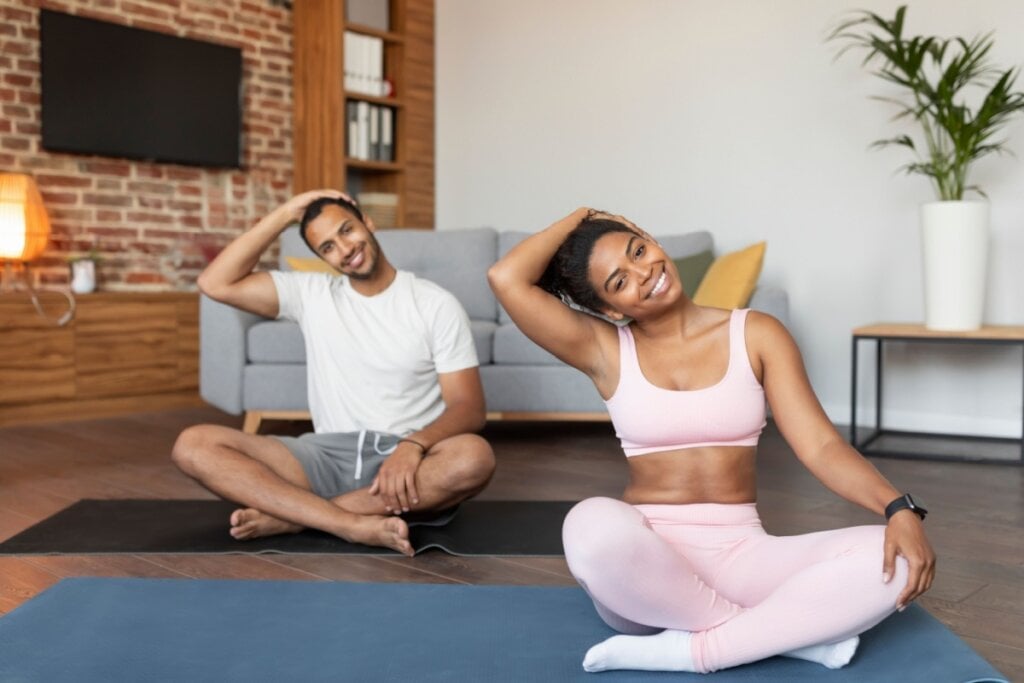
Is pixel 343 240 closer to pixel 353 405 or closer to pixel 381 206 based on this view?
pixel 353 405

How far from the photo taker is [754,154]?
4.62 metres

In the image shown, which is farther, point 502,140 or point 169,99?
point 502,140

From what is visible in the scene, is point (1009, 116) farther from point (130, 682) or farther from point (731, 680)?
point (130, 682)

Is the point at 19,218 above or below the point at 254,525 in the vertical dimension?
above

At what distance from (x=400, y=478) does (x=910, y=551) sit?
116 centimetres

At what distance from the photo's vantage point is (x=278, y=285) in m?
2.59

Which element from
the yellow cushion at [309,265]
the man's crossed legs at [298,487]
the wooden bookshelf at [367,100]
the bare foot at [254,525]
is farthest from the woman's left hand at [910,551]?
the wooden bookshelf at [367,100]

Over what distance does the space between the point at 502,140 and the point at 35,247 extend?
7.95ft

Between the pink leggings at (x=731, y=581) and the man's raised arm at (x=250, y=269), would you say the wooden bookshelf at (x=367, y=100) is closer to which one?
the man's raised arm at (x=250, y=269)

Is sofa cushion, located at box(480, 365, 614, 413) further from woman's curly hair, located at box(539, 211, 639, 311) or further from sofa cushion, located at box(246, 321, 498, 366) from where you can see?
woman's curly hair, located at box(539, 211, 639, 311)

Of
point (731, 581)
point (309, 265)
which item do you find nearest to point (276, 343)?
point (309, 265)

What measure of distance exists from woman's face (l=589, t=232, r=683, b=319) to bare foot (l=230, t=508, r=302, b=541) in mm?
1123

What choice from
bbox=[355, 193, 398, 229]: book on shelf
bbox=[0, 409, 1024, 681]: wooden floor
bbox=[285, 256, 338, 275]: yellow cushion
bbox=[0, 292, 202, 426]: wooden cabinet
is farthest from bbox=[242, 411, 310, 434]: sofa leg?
bbox=[355, 193, 398, 229]: book on shelf

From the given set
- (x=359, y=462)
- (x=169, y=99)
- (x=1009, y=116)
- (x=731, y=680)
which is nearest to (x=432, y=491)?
(x=359, y=462)
